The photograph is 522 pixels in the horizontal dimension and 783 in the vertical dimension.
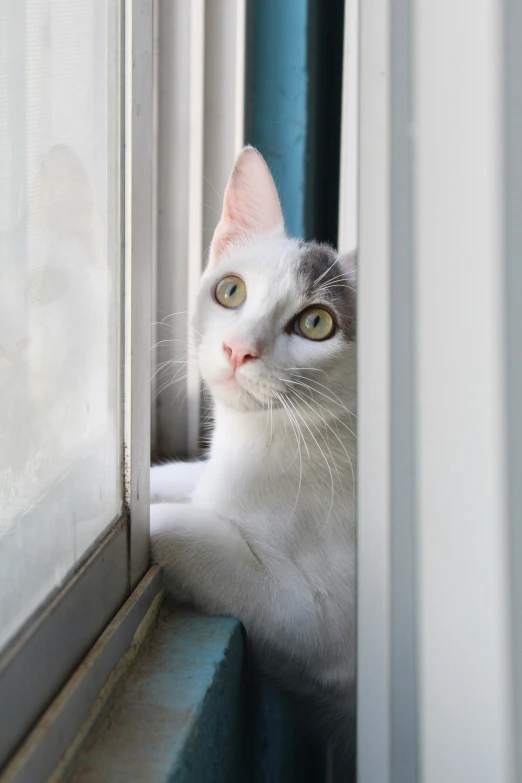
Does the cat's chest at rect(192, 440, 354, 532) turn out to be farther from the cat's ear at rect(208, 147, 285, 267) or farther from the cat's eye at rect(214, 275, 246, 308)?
the cat's ear at rect(208, 147, 285, 267)

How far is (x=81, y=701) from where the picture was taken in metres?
0.49

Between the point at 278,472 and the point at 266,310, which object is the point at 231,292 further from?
the point at 278,472

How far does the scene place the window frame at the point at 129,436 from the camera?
48 cm

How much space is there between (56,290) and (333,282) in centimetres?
53

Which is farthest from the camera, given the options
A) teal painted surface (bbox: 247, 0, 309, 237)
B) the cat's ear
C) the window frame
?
teal painted surface (bbox: 247, 0, 309, 237)

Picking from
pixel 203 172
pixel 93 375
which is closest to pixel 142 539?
pixel 93 375

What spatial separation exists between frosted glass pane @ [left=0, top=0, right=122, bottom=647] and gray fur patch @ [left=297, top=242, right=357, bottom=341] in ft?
1.20

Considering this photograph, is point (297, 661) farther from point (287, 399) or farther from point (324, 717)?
point (287, 399)

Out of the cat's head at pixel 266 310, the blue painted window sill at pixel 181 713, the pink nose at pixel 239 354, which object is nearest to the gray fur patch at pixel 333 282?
the cat's head at pixel 266 310

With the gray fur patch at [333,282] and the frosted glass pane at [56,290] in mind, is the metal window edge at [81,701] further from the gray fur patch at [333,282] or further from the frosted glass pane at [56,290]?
the gray fur patch at [333,282]

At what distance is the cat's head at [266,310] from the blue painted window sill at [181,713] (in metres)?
0.29

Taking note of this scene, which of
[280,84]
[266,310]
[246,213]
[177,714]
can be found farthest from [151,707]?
[280,84]

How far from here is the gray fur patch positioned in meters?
0.94

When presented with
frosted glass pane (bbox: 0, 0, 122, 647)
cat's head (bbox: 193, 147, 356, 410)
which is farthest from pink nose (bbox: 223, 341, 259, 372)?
frosted glass pane (bbox: 0, 0, 122, 647)
